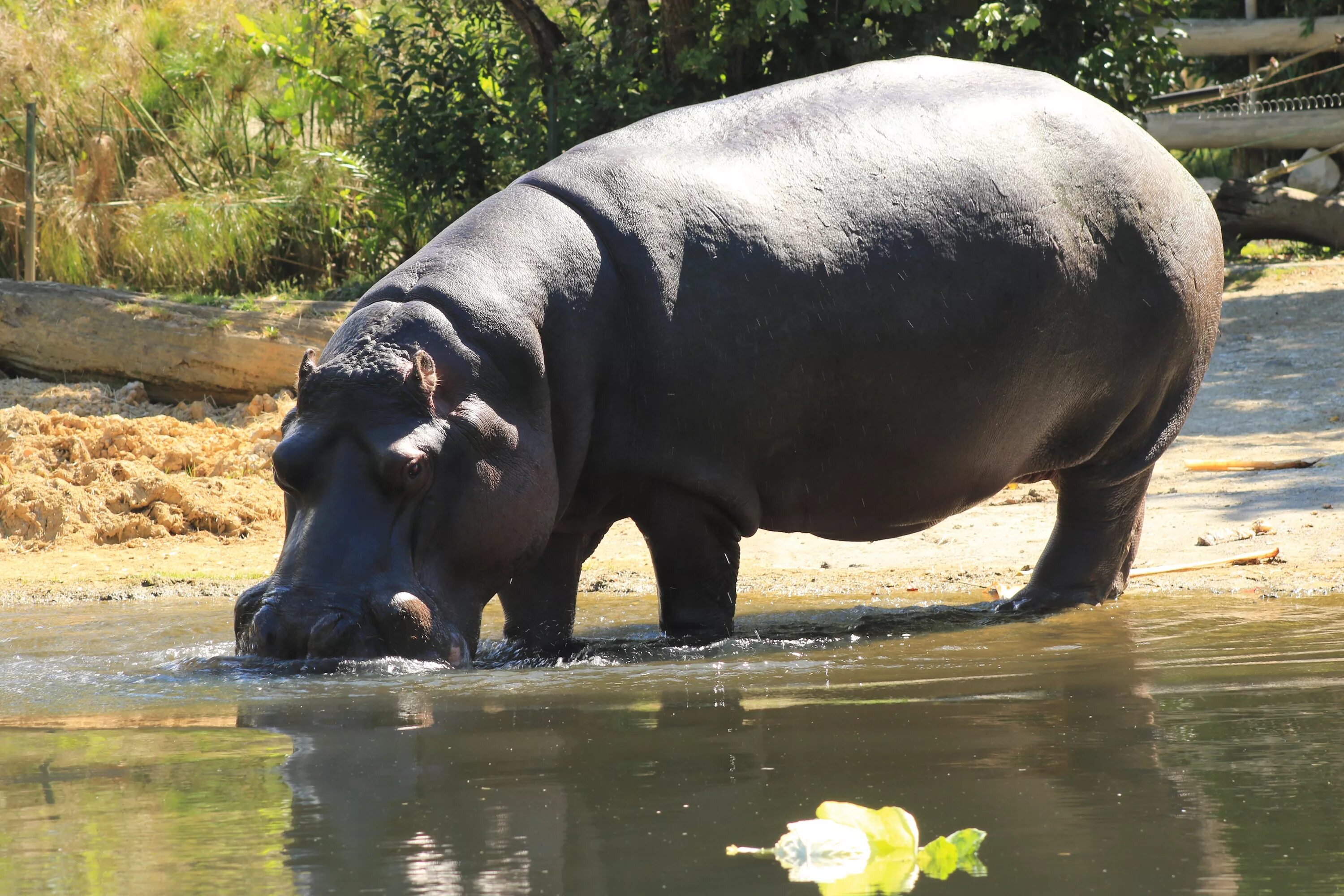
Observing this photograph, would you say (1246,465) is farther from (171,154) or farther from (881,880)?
(171,154)

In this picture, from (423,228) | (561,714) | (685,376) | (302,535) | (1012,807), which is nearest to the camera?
(1012,807)

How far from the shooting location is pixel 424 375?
157 inches

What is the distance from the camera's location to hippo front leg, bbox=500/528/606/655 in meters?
4.79

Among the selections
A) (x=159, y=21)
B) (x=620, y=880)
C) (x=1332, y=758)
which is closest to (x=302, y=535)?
(x=620, y=880)

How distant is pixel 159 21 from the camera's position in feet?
46.3

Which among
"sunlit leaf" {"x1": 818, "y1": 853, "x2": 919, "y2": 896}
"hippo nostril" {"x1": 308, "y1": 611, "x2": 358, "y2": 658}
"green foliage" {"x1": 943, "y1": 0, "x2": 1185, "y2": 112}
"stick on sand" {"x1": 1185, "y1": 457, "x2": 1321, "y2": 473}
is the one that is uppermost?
"green foliage" {"x1": 943, "y1": 0, "x2": 1185, "y2": 112}

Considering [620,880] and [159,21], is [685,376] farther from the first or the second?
[159,21]

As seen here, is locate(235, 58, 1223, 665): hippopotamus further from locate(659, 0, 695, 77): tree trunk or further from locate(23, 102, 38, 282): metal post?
locate(23, 102, 38, 282): metal post

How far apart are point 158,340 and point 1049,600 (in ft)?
21.1

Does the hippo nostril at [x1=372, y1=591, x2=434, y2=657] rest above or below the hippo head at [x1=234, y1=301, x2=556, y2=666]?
below

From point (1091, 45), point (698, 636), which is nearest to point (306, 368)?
point (698, 636)

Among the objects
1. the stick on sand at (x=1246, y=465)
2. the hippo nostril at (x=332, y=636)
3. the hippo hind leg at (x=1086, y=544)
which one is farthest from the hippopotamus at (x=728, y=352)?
the stick on sand at (x=1246, y=465)

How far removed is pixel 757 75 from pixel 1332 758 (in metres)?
8.53

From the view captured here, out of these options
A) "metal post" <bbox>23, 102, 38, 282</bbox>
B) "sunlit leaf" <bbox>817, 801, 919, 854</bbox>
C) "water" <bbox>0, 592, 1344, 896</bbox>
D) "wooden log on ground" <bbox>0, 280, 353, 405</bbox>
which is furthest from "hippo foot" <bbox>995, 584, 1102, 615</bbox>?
"metal post" <bbox>23, 102, 38, 282</bbox>
